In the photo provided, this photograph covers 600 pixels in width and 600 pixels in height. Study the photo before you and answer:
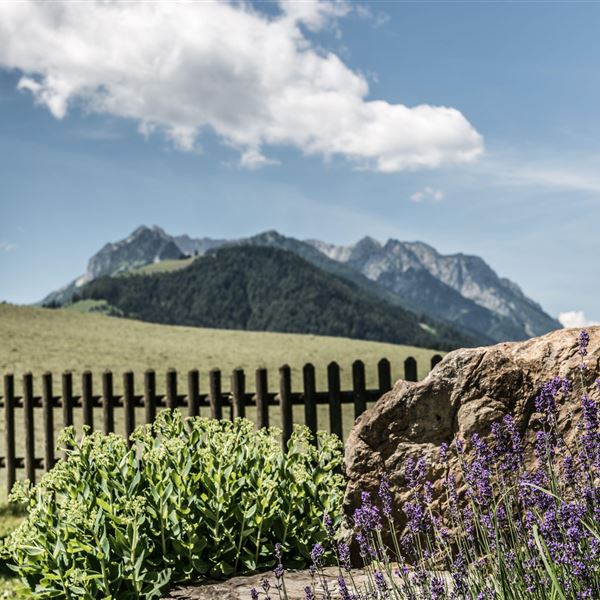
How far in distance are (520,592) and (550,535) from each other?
0.45m

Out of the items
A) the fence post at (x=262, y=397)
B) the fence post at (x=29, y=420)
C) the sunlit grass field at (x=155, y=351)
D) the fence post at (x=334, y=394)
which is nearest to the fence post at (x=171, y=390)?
the fence post at (x=262, y=397)

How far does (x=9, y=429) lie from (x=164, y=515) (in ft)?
30.6

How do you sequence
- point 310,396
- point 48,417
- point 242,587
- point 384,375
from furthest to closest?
1. point 48,417
2. point 310,396
3. point 384,375
4. point 242,587

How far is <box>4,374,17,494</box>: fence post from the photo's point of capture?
1326 cm

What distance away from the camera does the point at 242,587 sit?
500 cm

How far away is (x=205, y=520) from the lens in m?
5.31

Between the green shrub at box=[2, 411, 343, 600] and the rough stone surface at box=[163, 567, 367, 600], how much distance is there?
11 centimetres

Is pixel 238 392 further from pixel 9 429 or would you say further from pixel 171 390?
pixel 9 429

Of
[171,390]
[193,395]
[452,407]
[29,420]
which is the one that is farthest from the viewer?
[29,420]

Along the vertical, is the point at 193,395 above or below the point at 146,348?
below

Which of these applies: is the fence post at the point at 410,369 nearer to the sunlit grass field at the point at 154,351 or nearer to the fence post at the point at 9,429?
the fence post at the point at 9,429

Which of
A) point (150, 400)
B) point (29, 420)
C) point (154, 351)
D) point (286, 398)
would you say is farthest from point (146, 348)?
point (286, 398)

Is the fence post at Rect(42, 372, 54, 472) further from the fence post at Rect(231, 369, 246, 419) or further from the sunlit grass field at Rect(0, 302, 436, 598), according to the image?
the sunlit grass field at Rect(0, 302, 436, 598)

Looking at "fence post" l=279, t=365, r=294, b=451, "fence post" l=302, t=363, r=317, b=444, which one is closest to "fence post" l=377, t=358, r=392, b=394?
"fence post" l=302, t=363, r=317, b=444
